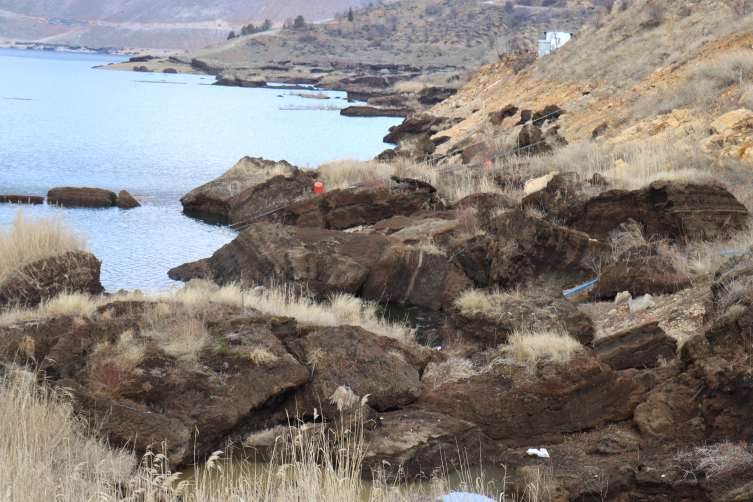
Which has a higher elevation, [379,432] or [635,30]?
[635,30]

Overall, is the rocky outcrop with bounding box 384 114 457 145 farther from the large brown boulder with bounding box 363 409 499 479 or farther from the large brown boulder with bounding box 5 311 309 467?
the large brown boulder with bounding box 363 409 499 479

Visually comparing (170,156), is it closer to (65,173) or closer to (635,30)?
(65,173)

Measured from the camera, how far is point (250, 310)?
29.0 feet

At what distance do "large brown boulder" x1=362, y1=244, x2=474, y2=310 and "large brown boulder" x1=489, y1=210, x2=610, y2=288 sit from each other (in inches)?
41.6

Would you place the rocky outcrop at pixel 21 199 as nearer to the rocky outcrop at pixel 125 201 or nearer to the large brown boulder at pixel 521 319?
the rocky outcrop at pixel 125 201

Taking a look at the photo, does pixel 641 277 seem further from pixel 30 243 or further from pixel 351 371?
pixel 30 243

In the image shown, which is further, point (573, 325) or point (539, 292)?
point (539, 292)

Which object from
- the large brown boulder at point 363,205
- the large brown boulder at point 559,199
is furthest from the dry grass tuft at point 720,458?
the large brown boulder at point 363,205

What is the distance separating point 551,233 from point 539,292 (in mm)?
1600

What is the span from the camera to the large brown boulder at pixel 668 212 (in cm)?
1059

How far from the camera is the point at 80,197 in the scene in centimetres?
1964

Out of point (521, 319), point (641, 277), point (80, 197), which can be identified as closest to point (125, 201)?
point (80, 197)

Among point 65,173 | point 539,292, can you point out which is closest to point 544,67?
point 65,173

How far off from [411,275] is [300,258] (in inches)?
83.7
